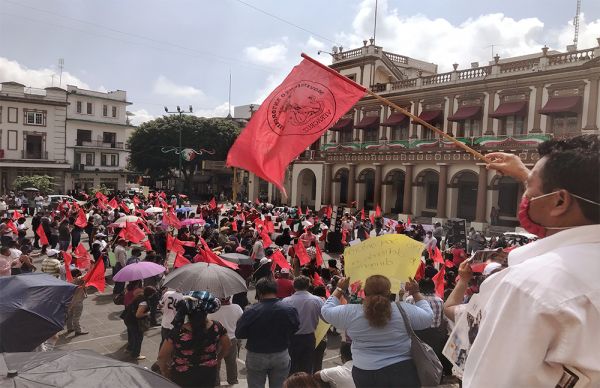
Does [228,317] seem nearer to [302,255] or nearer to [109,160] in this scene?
[302,255]

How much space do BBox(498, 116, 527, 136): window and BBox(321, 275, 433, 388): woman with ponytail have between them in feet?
87.1

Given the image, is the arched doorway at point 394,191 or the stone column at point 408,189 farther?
the arched doorway at point 394,191

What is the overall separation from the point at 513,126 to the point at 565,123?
284 cm

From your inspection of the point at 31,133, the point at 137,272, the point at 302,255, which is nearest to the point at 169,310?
the point at 137,272

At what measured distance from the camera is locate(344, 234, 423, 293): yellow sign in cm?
460

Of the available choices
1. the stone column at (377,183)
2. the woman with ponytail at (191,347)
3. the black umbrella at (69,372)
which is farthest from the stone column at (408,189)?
the black umbrella at (69,372)

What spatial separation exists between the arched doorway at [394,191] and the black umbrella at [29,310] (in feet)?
99.4

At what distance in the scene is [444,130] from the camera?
30531mm

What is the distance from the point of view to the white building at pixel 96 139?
50500 millimetres

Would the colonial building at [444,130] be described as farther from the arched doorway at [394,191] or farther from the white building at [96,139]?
the white building at [96,139]

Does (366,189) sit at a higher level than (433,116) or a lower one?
lower

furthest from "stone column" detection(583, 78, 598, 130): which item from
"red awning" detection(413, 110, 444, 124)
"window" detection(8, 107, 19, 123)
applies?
"window" detection(8, 107, 19, 123)

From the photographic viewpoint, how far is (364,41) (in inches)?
1399

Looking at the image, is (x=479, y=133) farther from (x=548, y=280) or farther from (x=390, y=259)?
(x=548, y=280)
